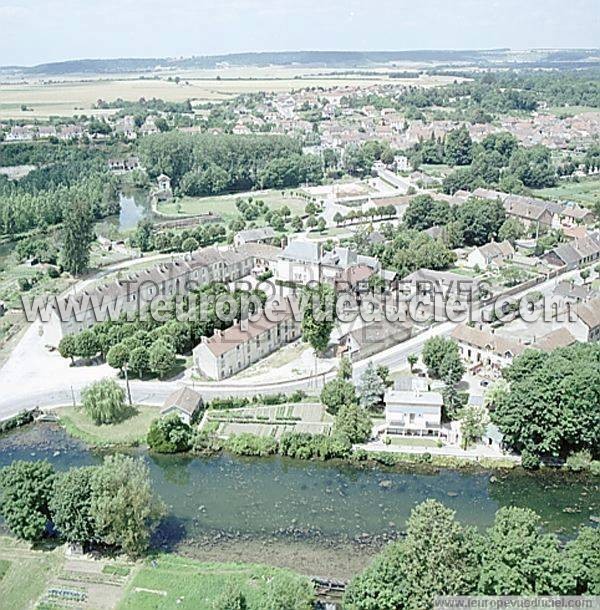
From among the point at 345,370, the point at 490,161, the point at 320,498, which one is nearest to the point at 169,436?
the point at 320,498

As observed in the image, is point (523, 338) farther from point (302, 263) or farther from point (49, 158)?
point (49, 158)

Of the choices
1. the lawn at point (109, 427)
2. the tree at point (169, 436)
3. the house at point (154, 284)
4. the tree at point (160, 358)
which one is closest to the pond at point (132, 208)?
the house at point (154, 284)

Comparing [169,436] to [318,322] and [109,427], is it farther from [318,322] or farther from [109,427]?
[318,322]

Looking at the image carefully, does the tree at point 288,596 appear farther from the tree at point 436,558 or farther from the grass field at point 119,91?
the grass field at point 119,91

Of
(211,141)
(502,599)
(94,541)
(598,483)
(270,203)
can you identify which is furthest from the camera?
(211,141)

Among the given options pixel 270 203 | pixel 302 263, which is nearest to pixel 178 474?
pixel 302 263
